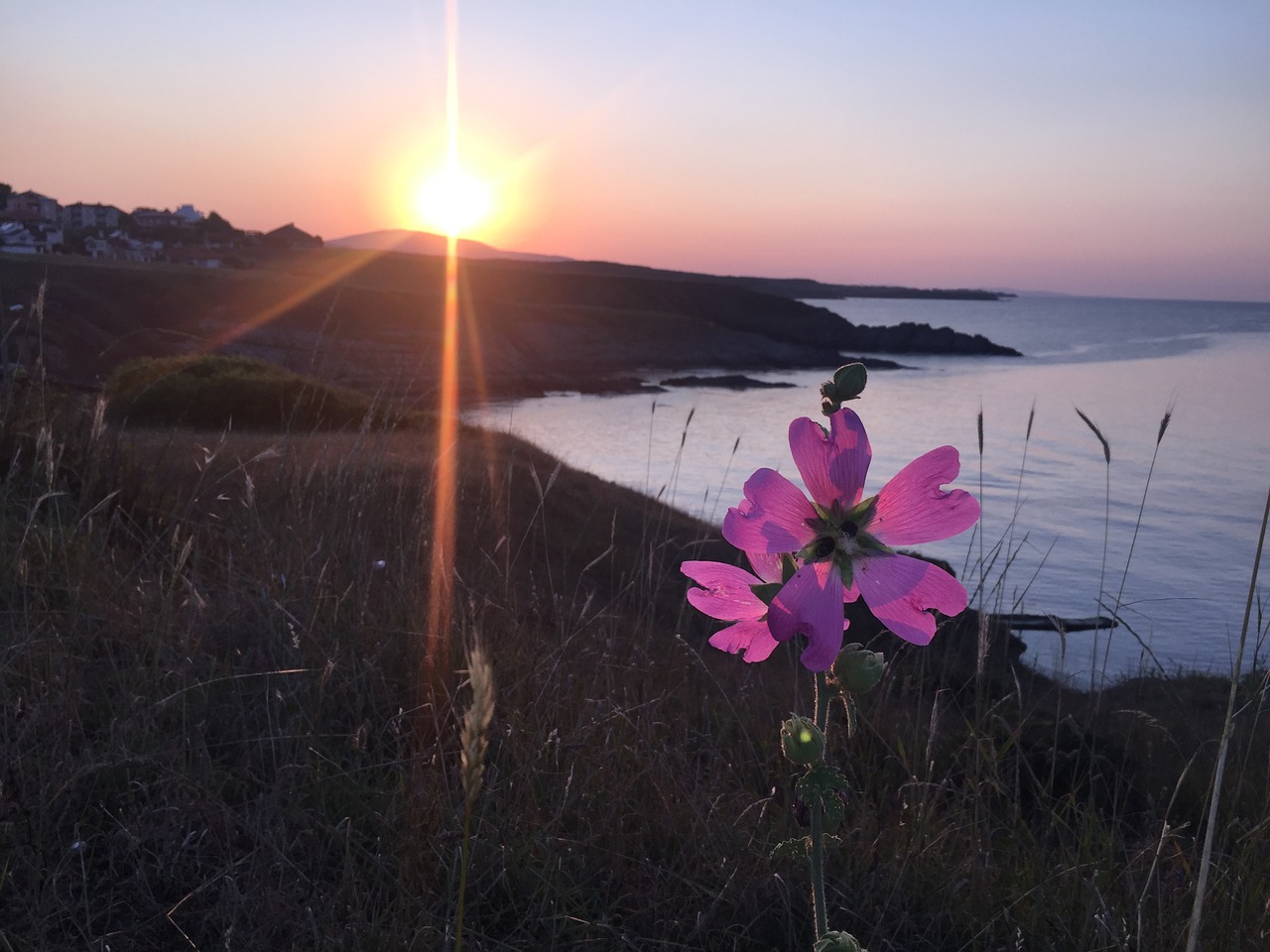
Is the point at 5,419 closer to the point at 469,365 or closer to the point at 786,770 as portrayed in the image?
the point at 786,770

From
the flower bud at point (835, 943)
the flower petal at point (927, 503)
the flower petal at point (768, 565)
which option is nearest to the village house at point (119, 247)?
the flower petal at point (768, 565)

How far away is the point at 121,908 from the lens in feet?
6.78

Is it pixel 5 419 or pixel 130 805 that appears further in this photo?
pixel 5 419

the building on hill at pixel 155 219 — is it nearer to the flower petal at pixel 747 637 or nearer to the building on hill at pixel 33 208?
the building on hill at pixel 33 208

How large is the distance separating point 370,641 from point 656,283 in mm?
80686

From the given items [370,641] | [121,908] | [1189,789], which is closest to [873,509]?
[121,908]

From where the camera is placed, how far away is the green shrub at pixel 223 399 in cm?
1302

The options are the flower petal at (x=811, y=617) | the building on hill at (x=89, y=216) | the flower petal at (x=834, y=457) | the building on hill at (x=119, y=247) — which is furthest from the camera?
the building on hill at (x=89, y=216)

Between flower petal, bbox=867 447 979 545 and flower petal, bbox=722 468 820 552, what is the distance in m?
0.09

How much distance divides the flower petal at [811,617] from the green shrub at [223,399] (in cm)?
1249

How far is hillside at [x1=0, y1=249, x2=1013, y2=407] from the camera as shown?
26.3 meters

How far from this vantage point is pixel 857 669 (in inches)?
34.0

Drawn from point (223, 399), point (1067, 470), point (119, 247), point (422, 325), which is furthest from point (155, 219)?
point (1067, 470)

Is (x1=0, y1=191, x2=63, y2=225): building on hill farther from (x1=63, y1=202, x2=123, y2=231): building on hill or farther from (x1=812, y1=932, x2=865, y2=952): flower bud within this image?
(x1=812, y1=932, x2=865, y2=952): flower bud
